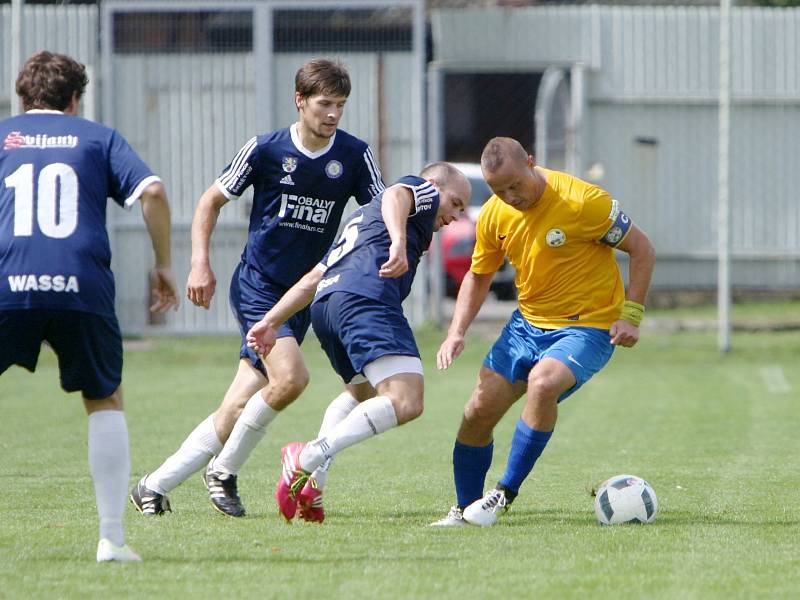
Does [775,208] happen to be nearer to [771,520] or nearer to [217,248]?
[217,248]

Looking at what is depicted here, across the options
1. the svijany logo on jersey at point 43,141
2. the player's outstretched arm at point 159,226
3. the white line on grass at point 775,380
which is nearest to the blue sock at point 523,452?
the player's outstretched arm at point 159,226

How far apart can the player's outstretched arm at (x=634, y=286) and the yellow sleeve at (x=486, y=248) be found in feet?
1.97

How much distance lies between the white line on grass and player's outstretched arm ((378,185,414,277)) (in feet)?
25.2

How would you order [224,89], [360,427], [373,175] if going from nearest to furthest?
[360,427]
[373,175]
[224,89]

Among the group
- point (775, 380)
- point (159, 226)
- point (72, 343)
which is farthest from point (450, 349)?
point (775, 380)

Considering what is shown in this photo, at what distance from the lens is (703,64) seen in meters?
18.0

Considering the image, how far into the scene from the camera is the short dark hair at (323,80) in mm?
6504

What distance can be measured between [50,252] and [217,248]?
40.1 feet

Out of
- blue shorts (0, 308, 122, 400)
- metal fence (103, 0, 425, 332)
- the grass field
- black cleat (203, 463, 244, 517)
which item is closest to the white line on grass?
the grass field

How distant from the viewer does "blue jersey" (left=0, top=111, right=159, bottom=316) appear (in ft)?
16.8

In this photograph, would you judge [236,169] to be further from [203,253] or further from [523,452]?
[523,452]

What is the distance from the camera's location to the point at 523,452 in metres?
6.38

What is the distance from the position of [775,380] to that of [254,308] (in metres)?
8.49

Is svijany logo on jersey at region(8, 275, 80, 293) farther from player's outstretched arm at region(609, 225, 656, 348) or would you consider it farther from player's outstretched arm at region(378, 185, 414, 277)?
player's outstretched arm at region(609, 225, 656, 348)
